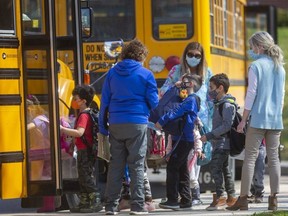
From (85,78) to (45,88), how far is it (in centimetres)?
124

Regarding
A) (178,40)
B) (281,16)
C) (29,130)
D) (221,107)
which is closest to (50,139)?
(29,130)

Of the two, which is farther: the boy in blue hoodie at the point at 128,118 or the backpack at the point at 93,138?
the backpack at the point at 93,138

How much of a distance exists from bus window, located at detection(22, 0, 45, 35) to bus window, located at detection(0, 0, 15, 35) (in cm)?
13

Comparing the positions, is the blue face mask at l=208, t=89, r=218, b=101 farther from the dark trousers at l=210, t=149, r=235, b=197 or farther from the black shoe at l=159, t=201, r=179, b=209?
the black shoe at l=159, t=201, r=179, b=209

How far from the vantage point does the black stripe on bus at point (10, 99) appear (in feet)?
31.8

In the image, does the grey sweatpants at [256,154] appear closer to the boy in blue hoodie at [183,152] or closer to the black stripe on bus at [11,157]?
the boy in blue hoodie at [183,152]

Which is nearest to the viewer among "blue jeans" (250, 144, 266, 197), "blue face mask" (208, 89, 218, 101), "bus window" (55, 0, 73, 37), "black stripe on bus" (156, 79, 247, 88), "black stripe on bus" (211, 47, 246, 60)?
"bus window" (55, 0, 73, 37)

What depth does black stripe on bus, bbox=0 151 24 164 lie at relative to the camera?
967 cm

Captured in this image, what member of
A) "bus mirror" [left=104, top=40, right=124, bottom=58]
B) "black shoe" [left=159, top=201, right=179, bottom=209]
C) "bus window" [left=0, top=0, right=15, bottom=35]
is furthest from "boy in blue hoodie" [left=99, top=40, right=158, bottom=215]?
"bus mirror" [left=104, top=40, right=124, bottom=58]

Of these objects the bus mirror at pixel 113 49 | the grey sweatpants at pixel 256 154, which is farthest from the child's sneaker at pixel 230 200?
the bus mirror at pixel 113 49

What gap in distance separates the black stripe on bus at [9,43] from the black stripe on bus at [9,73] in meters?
0.20

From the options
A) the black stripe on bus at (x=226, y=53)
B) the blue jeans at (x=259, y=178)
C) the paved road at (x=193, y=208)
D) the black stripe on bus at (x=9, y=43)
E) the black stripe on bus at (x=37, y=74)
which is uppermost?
the black stripe on bus at (x=9, y=43)

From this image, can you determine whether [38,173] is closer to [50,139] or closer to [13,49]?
[50,139]

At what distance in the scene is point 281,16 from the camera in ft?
144
